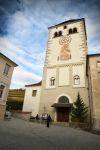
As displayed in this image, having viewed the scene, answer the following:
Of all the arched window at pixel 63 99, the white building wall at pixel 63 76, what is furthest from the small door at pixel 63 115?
the white building wall at pixel 63 76

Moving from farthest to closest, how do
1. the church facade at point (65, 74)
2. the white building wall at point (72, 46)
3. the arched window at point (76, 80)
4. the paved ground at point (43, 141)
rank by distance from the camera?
the white building wall at point (72, 46)
the arched window at point (76, 80)
the church facade at point (65, 74)
the paved ground at point (43, 141)

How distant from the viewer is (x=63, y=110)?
2786 centimetres

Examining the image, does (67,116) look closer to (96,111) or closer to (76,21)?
(96,111)

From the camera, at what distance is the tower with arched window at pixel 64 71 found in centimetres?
2797

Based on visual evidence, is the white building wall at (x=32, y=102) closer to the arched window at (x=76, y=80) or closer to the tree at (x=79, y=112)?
the arched window at (x=76, y=80)

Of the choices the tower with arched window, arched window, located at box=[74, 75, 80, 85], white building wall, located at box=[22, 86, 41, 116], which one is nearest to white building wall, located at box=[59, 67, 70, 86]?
the tower with arched window

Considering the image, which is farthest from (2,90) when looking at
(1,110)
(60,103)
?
(60,103)

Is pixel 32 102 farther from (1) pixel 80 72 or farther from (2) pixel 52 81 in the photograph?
(1) pixel 80 72

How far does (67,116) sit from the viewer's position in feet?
89.8

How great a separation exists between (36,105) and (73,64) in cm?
1168

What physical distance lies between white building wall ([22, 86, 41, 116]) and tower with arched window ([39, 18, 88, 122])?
7.83 ft

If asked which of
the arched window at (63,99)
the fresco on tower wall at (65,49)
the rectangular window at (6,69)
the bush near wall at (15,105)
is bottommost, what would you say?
the bush near wall at (15,105)

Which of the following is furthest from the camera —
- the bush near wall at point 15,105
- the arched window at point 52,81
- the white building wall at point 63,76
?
the bush near wall at point 15,105

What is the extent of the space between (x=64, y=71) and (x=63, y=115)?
9087 mm
